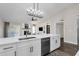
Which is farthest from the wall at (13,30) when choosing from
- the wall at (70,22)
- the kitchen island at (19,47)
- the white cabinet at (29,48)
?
the wall at (70,22)

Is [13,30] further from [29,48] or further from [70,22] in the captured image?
[70,22]

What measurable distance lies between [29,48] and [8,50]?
2.19 ft

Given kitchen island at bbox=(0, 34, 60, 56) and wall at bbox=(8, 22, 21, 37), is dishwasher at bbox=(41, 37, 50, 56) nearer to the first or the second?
kitchen island at bbox=(0, 34, 60, 56)

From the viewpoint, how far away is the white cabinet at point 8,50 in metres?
1.62

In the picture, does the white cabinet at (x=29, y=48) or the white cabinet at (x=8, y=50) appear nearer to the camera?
the white cabinet at (x=8, y=50)

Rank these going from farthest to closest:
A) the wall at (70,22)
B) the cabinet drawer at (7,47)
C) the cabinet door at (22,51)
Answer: the wall at (70,22) → the cabinet door at (22,51) → the cabinet drawer at (7,47)

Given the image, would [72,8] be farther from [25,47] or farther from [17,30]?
[25,47]

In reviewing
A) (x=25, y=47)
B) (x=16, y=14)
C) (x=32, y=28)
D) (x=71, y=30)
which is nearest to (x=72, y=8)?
(x=71, y=30)

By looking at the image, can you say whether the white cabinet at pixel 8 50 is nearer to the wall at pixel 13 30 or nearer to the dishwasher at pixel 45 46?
the wall at pixel 13 30

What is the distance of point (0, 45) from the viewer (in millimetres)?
1575

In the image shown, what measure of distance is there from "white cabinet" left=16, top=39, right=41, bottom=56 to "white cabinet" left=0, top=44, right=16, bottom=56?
0.14 m

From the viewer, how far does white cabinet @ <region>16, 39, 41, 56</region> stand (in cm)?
202

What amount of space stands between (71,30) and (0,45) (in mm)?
5282

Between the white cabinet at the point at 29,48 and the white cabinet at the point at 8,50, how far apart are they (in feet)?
0.46
